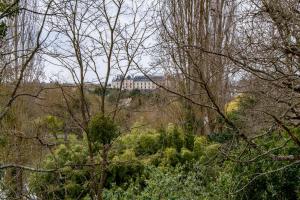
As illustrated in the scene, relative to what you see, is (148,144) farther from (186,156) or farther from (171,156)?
(186,156)

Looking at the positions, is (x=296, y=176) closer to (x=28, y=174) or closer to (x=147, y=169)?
(x=147, y=169)

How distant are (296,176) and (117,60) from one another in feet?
10.2

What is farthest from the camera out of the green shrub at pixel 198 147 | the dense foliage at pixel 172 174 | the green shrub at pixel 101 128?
the green shrub at pixel 198 147

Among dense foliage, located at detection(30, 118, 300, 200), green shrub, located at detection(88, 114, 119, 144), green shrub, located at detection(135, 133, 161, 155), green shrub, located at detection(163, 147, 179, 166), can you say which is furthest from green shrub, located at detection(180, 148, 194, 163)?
green shrub, located at detection(88, 114, 119, 144)

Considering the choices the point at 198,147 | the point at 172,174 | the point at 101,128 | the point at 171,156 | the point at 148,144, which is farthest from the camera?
the point at 148,144

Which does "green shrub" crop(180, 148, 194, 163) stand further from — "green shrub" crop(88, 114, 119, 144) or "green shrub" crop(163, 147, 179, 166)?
"green shrub" crop(88, 114, 119, 144)

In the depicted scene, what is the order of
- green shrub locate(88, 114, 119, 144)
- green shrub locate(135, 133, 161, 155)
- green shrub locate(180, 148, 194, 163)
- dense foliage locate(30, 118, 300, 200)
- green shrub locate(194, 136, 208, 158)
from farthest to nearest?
green shrub locate(135, 133, 161, 155)
green shrub locate(194, 136, 208, 158)
green shrub locate(180, 148, 194, 163)
dense foliage locate(30, 118, 300, 200)
green shrub locate(88, 114, 119, 144)

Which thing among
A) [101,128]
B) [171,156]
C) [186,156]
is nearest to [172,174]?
[171,156]

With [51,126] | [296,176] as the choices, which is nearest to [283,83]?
[296,176]

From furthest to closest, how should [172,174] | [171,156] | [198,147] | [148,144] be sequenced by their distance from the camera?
[148,144] < [198,147] < [171,156] < [172,174]

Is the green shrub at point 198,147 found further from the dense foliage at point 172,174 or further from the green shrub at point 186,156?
the green shrub at point 186,156

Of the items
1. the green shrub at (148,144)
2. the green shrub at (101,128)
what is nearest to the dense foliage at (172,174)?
the green shrub at (148,144)

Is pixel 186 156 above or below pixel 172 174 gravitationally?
above

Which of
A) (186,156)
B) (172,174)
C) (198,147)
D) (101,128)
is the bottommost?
(172,174)
